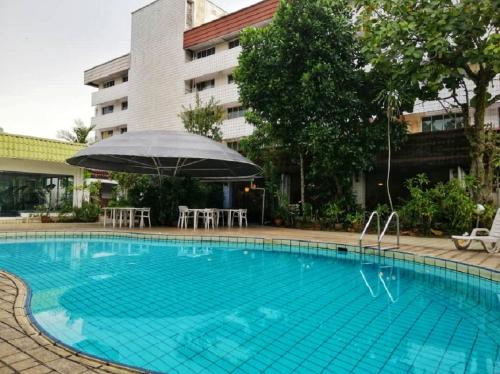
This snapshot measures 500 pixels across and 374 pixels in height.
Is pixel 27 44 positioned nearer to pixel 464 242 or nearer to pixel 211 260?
pixel 211 260

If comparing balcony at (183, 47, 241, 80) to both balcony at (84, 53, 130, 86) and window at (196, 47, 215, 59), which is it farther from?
balcony at (84, 53, 130, 86)

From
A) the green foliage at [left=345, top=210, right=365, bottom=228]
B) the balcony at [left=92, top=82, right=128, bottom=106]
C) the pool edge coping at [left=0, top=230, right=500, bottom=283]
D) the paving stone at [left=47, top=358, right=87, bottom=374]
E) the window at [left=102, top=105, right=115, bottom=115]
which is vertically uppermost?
the balcony at [left=92, top=82, right=128, bottom=106]

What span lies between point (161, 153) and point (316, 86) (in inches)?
228

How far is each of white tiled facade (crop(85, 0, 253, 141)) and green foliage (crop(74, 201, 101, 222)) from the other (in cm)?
866

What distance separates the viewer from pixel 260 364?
280 cm

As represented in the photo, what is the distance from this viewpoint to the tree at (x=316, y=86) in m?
11.8

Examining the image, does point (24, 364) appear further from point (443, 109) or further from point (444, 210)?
point (443, 109)

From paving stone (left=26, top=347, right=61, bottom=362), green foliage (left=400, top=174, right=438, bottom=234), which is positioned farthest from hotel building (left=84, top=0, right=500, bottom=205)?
paving stone (left=26, top=347, right=61, bottom=362)

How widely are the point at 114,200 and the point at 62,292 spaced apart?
1070 cm

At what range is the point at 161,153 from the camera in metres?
10.1

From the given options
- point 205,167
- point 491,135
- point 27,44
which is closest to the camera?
point 491,135

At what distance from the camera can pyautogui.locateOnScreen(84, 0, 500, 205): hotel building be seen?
20453mm

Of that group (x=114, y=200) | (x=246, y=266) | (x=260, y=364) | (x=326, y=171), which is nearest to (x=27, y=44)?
(x=114, y=200)

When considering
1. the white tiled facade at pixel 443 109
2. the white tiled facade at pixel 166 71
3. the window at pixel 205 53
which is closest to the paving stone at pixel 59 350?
the white tiled facade at pixel 443 109
